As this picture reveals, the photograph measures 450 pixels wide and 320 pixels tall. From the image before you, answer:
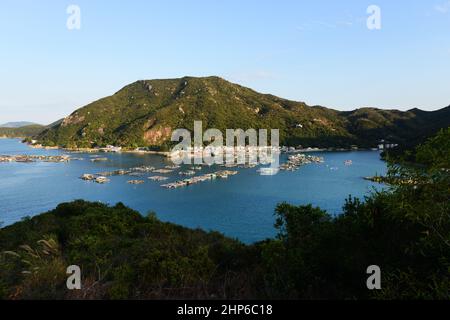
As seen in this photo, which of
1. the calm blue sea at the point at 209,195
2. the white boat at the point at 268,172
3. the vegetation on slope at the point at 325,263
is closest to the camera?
the vegetation on slope at the point at 325,263

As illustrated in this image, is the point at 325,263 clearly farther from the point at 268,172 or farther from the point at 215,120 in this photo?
the point at 215,120

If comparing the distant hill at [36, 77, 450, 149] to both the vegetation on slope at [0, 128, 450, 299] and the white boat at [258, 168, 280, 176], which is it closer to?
the white boat at [258, 168, 280, 176]

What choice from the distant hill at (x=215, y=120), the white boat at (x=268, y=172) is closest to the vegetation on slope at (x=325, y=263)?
the white boat at (x=268, y=172)

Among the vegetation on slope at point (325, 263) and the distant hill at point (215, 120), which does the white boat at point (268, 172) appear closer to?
the distant hill at point (215, 120)

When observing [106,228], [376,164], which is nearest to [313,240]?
[106,228]

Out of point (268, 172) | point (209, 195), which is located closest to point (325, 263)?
point (209, 195)
